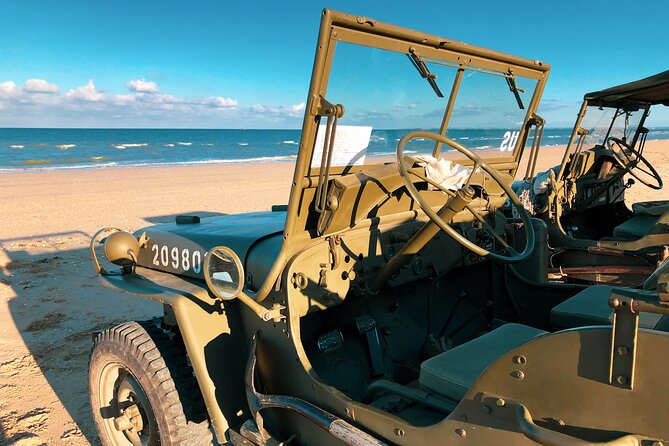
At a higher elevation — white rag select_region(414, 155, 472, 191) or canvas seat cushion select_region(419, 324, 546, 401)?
white rag select_region(414, 155, 472, 191)

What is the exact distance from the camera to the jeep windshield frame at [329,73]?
2.01 meters

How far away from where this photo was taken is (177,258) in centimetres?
283

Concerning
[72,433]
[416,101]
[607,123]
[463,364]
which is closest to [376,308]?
[463,364]

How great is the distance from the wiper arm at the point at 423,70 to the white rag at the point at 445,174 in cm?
45

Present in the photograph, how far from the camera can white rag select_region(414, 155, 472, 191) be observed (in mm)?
2361

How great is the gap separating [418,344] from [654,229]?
341cm

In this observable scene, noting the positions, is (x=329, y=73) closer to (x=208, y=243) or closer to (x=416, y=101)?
(x=416, y=101)

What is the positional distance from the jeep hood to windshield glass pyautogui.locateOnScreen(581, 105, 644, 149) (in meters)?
5.03

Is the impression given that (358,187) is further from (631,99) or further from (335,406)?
(631,99)

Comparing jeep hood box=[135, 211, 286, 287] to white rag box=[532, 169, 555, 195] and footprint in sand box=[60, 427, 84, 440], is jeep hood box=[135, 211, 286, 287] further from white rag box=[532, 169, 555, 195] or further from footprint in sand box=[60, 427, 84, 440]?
white rag box=[532, 169, 555, 195]

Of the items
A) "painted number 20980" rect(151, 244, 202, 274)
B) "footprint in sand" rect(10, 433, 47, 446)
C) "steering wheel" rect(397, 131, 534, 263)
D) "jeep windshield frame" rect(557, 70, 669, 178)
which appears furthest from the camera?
"jeep windshield frame" rect(557, 70, 669, 178)

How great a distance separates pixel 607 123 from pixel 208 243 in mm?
6039

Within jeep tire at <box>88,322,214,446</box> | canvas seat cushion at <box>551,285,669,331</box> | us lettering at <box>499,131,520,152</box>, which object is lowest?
jeep tire at <box>88,322,214,446</box>

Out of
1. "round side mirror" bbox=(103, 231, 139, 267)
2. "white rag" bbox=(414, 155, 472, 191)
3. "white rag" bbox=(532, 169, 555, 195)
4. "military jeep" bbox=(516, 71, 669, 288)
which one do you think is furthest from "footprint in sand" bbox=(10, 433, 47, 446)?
"white rag" bbox=(532, 169, 555, 195)
